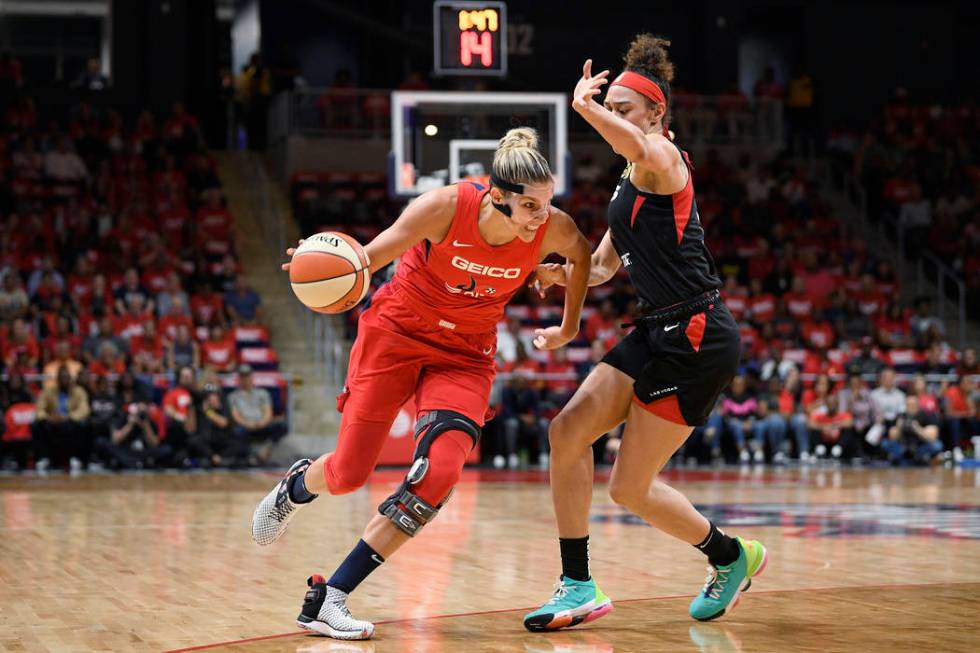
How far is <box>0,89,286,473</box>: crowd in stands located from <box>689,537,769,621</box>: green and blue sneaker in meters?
11.1

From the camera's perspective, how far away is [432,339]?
5547mm

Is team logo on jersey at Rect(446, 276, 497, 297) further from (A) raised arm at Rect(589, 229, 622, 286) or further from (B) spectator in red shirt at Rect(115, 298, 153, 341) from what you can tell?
(B) spectator in red shirt at Rect(115, 298, 153, 341)

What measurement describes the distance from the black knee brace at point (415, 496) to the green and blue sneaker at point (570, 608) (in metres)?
0.57

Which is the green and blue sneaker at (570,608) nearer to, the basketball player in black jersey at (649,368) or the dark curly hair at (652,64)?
the basketball player in black jersey at (649,368)

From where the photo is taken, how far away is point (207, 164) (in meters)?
22.0

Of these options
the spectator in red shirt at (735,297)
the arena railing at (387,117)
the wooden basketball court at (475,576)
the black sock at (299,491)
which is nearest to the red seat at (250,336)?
the arena railing at (387,117)

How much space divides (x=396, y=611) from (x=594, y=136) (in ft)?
61.8

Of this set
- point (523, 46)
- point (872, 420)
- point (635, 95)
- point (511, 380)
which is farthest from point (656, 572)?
point (523, 46)

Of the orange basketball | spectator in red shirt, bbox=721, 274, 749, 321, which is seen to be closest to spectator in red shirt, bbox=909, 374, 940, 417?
spectator in red shirt, bbox=721, 274, 749, 321

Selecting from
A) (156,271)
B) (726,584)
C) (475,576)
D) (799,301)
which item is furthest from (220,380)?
(726,584)

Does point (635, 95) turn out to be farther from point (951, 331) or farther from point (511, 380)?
point (951, 331)

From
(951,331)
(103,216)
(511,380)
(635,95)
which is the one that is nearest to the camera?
(635,95)

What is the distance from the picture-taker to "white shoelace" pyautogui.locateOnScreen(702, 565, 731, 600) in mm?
5543

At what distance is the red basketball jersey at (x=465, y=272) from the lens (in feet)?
17.7
